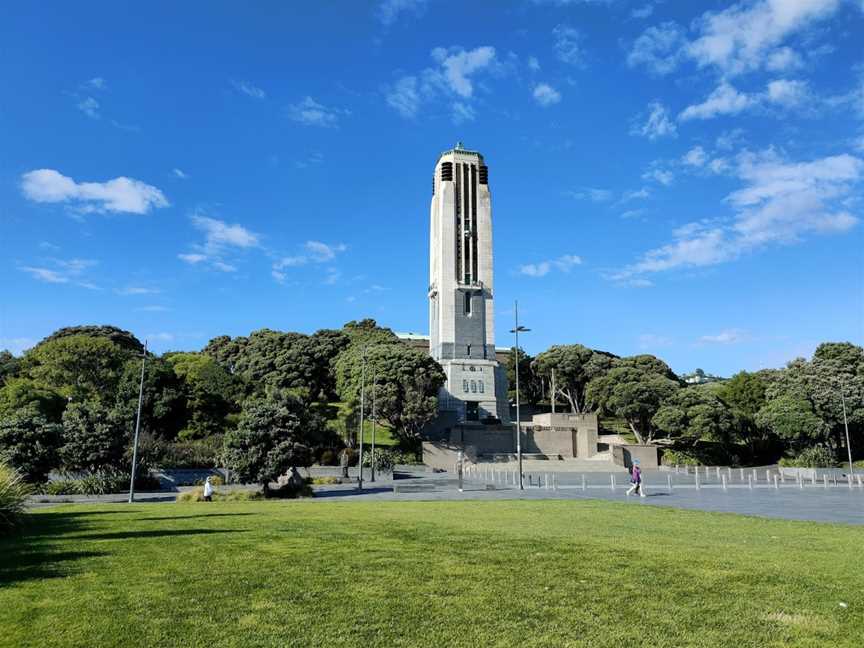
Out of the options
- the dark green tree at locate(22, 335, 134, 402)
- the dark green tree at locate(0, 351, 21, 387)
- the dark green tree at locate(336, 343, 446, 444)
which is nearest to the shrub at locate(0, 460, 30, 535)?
the dark green tree at locate(22, 335, 134, 402)

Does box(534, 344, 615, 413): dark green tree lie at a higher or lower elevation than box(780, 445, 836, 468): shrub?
higher

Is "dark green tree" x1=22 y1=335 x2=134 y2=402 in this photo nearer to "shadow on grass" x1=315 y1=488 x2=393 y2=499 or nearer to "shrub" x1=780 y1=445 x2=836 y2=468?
"shadow on grass" x1=315 y1=488 x2=393 y2=499

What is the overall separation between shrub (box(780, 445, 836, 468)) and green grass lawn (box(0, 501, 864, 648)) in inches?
1619

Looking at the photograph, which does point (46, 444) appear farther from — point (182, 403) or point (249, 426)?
point (182, 403)

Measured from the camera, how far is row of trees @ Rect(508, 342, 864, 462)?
178 ft

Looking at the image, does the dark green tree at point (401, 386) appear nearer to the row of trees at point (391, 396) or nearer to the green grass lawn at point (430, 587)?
the row of trees at point (391, 396)

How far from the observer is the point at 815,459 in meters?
49.4

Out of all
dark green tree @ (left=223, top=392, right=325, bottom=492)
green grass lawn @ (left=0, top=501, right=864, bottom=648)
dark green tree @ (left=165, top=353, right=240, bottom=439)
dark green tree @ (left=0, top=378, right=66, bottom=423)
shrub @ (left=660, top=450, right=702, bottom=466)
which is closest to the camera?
green grass lawn @ (left=0, top=501, right=864, bottom=648)

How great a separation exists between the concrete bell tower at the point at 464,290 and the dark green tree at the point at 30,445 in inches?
1894

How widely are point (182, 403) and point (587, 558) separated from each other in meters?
53.5

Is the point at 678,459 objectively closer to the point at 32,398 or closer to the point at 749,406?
the point at 749,406

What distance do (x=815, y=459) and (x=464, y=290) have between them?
Answer: 42.7 metres

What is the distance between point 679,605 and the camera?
6945 millimetres

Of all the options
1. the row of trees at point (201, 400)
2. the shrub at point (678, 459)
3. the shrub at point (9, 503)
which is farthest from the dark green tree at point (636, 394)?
the shrub at point (9, 503)
